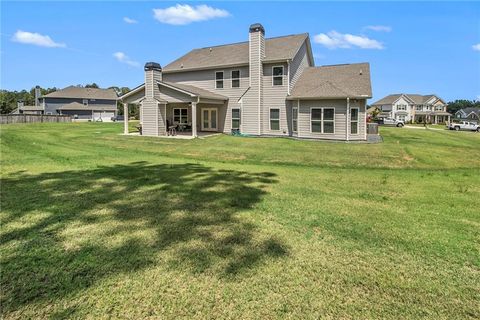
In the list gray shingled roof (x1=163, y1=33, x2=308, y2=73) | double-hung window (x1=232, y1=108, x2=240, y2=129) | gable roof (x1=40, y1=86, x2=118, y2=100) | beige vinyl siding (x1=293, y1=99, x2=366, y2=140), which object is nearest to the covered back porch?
double-hung window (x1=232, y1=108, x2=240, y2=129)

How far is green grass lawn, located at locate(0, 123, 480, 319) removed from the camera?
2.81m

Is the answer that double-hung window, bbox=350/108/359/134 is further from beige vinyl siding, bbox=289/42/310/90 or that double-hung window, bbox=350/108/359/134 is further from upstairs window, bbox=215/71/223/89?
upstairs window, bbox=215/71/223/89

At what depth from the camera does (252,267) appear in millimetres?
3443

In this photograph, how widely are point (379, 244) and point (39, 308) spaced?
3793 millimetres

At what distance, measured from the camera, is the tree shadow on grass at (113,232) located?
10.7ft

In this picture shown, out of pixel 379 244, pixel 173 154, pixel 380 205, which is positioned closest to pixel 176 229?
pixel 379 244

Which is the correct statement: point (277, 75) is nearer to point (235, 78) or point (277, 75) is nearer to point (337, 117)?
point (235, 78)

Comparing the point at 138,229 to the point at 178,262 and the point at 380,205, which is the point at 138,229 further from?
the point at 380,205

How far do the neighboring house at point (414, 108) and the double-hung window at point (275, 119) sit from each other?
2148 inches

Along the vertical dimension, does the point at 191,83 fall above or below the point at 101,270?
above

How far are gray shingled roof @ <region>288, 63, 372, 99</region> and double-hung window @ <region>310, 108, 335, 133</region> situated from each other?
1.05 meters

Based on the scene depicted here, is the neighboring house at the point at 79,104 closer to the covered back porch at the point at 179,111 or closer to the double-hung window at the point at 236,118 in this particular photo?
the covered back porch at the point at 179,111

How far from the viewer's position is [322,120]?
20.1m

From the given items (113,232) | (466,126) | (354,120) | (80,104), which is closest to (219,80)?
(354,120)
